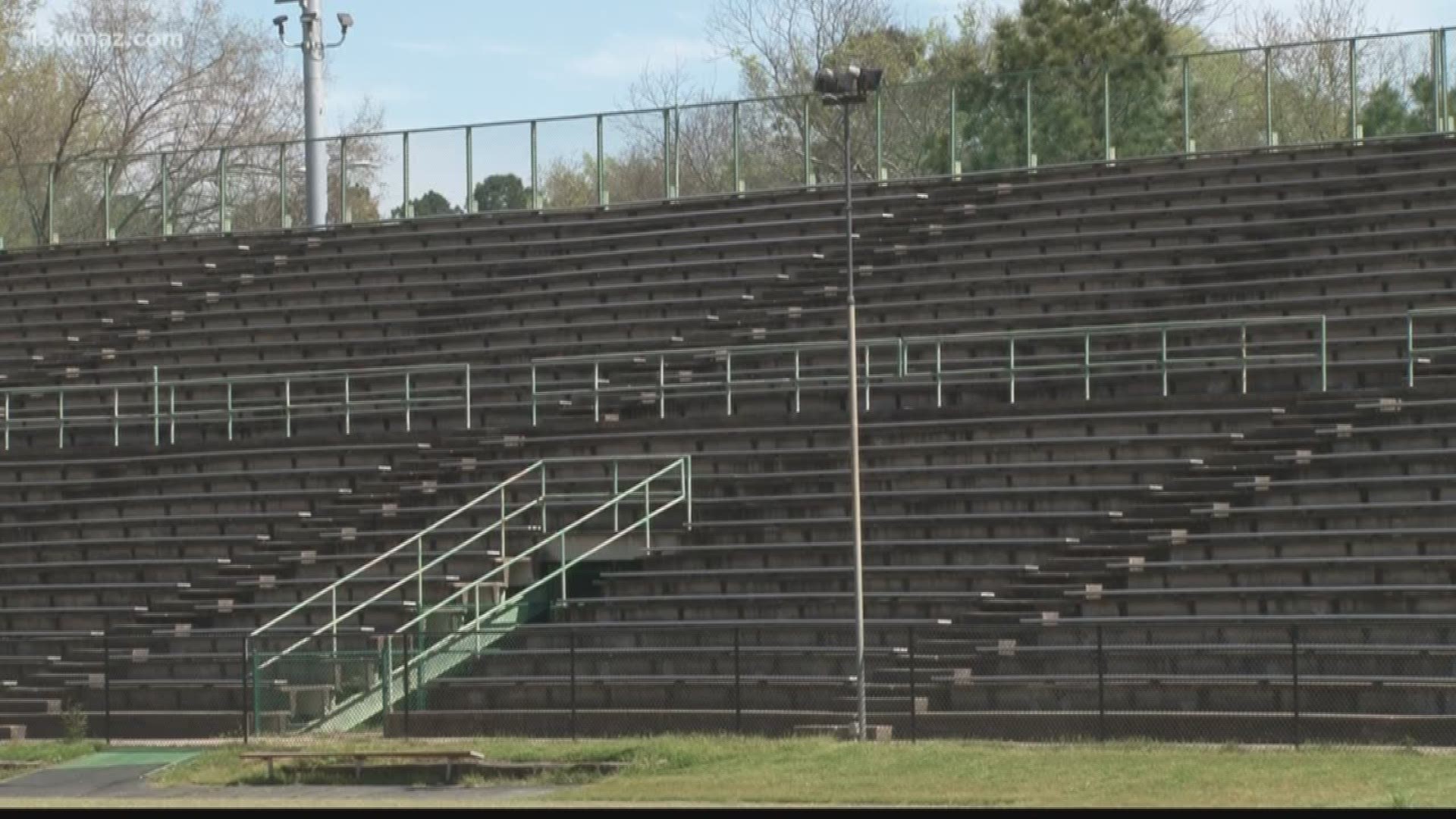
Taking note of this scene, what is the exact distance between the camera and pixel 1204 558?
94.3ft

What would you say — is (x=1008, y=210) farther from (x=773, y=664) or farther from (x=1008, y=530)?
(x=773, y=664)

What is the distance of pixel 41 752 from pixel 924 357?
A: 12482mm

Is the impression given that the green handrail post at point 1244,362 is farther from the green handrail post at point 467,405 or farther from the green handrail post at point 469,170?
A: the green handrail post at point 469,170

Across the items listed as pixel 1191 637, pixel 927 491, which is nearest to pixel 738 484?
pixel 927 491

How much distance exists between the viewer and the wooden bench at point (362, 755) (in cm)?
2542

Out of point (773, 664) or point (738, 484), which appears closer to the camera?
point (773, 664)

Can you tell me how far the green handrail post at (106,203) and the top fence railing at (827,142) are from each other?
0.07m

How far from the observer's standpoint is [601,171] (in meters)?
44.4

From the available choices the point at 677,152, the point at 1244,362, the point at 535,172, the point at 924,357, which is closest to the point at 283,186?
the point at 535,172

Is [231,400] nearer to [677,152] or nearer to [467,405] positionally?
[467,405]

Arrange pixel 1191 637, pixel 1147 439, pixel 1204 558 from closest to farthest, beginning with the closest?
pixel 1191 637, pixel 1204 558, pixel 1147 439

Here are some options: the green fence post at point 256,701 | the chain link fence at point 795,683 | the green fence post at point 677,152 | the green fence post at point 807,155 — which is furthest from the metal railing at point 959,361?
the green fence post at point 256,701
